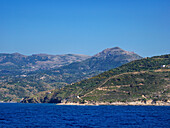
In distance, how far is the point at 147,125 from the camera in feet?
376

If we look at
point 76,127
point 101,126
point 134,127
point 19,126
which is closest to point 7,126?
point 19,126

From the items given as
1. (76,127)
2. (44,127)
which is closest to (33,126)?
(44,127)

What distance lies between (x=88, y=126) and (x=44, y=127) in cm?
1393

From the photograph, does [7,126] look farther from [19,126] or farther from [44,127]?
[44,127]

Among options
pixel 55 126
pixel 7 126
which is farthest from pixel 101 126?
pixel 7 126

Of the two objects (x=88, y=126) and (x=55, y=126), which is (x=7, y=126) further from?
(x=88, y=126)

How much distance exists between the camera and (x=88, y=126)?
11206 centimetres

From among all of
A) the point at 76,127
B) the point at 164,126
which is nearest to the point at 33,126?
the point at 76,127

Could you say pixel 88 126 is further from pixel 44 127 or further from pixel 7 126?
pixel 7 126

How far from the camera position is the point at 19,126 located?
114 m

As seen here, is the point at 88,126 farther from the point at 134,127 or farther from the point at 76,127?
the point at 134,127

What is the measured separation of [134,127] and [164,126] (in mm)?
9588

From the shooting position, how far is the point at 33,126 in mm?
113000

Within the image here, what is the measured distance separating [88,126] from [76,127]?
4301 millimetres
